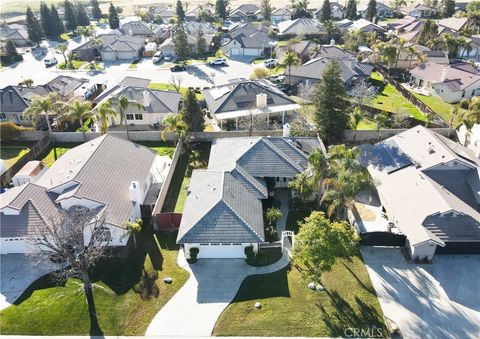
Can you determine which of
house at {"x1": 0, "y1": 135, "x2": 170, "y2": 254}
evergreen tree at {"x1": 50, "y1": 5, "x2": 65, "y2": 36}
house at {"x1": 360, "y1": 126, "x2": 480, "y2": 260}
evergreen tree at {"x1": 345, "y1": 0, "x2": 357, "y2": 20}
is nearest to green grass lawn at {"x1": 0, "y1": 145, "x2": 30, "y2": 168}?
house at {"x1": 0, "y1": 135, "x2": 170, "y2": 254}

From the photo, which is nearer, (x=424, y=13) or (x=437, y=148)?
(x=437, y=148)

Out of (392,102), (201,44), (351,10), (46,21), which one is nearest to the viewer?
(392,102)

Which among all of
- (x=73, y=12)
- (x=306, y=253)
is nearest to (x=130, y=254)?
(x=306, y=253)

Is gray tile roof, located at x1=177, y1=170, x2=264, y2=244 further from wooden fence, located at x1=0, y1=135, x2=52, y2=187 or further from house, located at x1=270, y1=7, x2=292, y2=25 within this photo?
house, located at x1=270, y1=7, x2=292, y2=25

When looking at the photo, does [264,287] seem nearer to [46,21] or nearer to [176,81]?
[176,81]

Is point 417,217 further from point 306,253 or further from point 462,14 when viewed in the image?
point 462,14

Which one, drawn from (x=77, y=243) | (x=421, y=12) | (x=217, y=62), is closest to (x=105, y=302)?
(x=77, y=243)

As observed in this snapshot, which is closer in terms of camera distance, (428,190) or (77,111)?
(428,190)
